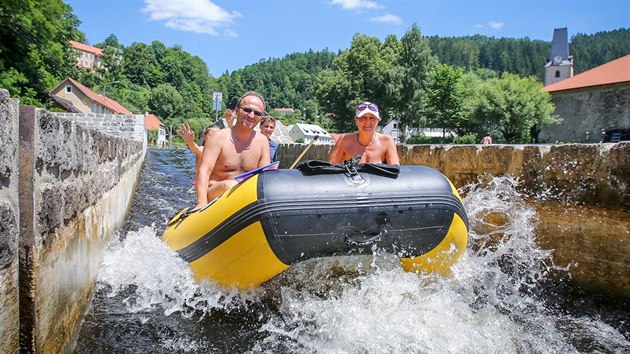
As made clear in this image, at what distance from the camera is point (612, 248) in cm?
400

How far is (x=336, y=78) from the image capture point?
2046 inches

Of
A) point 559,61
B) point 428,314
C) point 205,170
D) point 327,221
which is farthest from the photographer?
point 559,61

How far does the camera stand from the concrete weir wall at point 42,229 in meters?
1.87

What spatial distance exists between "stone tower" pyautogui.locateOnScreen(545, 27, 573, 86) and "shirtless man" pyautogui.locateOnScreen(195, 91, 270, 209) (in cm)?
8373

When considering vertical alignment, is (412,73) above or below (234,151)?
above

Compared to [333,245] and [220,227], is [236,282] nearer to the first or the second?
[220,227]

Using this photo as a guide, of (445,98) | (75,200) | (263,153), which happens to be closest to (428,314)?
(263,153)

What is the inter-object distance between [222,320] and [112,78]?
101m

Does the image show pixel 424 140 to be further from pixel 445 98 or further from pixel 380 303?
pixel 380 303

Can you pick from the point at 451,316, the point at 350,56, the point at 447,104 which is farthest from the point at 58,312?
the point at 350,56

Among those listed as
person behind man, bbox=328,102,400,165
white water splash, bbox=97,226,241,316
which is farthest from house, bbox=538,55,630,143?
white water splash, bbox=97,226,241,316

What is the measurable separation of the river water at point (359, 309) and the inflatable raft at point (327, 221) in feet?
0.82

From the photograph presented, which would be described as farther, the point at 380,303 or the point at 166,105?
the point at 166,105

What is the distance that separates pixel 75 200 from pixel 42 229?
2.69 ft
